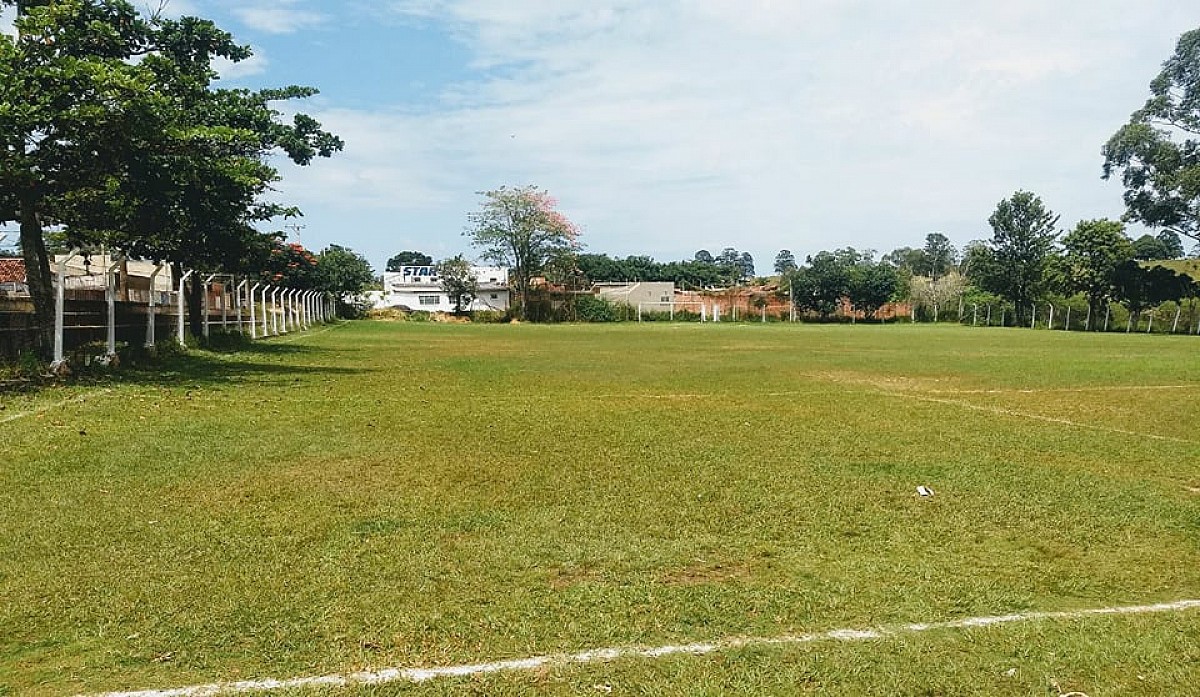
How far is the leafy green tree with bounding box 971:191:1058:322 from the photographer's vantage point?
62.2m

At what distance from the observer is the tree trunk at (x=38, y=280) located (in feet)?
46.6

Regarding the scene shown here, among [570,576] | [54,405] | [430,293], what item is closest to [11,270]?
[54,405]

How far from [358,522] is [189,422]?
17.0 ft

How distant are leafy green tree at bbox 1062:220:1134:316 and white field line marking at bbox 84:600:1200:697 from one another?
183 feet

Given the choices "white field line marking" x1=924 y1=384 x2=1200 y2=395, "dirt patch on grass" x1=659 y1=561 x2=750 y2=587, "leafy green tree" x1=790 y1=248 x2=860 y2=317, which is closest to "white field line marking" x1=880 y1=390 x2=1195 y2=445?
"white field line marking" x1=924 y1=384 x2=1200 y2=395

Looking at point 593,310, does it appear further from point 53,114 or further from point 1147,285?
point 53,114

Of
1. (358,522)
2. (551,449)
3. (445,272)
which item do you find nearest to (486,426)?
(551,449)

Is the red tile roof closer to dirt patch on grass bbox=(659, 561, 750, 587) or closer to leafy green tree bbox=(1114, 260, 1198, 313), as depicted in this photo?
dirt patch on grass bbox=(659, 561, 750, 587)

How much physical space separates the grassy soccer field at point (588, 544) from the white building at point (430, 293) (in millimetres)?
71526

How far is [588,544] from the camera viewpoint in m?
5.34

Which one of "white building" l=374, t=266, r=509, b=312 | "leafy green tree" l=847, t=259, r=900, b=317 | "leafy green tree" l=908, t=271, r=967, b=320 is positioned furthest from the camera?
"white building" l=374, t=266, r=509, b=312

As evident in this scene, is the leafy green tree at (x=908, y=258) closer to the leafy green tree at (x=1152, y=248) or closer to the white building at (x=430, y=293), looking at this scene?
the leafy green tree at (x=1152, y=248)

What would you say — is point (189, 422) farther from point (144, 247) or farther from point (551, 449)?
point (144, 247)

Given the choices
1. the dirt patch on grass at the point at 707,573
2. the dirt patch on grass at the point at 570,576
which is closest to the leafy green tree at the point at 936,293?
the dirt patch on grass at the point at 707,573
